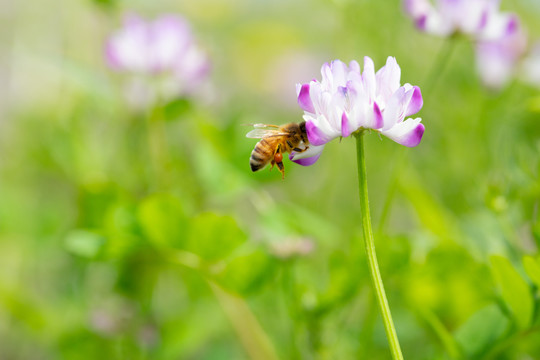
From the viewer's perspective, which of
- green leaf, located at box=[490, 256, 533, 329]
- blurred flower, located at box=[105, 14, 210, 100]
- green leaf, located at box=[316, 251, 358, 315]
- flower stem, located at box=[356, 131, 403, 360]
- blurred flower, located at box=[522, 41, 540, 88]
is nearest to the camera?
flower stem, located at box=[356, 131, 403, 360]

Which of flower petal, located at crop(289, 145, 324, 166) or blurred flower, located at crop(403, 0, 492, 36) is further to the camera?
blurred flower, located at crop(403, 0, 492, 36)

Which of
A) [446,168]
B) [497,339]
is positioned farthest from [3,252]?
[497,339]

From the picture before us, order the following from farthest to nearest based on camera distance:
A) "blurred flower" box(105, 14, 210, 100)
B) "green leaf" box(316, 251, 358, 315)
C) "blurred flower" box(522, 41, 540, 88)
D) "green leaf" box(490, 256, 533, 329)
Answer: "blurred flower" box(522, 41, 540, 88) → "blurred flower" box(105, 14, 210, 100) → "green leaf" box(316, 251, 358, 315) → "green leaf" box(490, 256, 533, 329)

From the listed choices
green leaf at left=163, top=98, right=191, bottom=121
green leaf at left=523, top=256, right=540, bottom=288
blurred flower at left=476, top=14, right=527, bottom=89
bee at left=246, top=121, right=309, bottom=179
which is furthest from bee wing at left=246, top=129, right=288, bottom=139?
blurred flower at left=476, top=14, right=527, bottom=89

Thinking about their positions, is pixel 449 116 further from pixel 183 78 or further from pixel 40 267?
pixel 40 267

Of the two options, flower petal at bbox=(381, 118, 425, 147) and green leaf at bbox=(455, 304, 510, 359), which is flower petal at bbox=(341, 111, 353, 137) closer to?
flower petal at bbox=(381, 118, 425, 147)

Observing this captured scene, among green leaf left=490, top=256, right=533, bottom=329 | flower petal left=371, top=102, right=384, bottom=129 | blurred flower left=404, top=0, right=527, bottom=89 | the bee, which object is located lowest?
green leaf left=490, top=256, right=533, bottom=329

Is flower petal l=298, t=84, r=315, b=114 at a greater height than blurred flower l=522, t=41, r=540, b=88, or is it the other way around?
flower petal l=298, t=84, r=315, b=114

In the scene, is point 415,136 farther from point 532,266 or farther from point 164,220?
point 164,220
